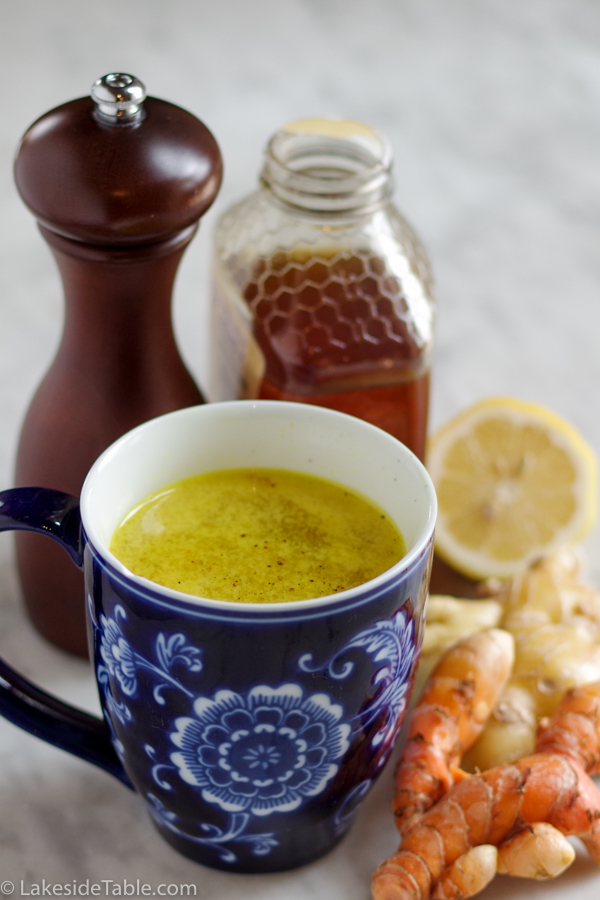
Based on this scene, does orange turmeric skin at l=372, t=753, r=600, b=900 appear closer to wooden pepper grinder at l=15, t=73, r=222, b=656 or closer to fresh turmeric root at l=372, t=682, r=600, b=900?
fresh turmeric root at l=372, t=682, r=600, b=900

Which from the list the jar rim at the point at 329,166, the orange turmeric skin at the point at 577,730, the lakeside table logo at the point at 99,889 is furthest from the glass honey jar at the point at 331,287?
the lakeside table logo at the point at 99,889

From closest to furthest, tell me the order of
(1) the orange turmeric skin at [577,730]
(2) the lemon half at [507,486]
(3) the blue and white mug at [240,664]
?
(3) the blue and white mug at [240,664]
(1) the orange turmeric skin at [577,730]
(2) the lemon half at [507,486]

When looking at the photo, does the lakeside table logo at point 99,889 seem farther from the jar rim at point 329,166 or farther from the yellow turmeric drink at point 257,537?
the jar rim at point 329,166

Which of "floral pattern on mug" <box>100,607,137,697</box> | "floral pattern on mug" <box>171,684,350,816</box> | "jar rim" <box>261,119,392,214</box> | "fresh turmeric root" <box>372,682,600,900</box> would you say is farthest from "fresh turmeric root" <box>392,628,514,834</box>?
"jar rim" <box>261,119,392,214</box>

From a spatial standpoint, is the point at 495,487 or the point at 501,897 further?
the point at 495,487

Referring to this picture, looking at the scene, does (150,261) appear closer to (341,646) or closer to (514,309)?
(341,646)

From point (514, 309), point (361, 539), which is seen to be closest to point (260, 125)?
point (514, 309)
